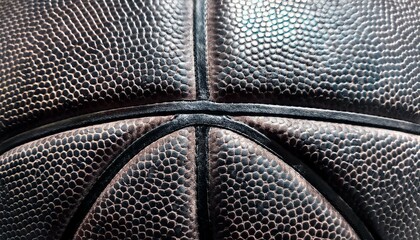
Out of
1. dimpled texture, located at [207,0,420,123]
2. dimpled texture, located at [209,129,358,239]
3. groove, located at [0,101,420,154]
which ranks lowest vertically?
dimpled texture, located at [209,129,358,239]

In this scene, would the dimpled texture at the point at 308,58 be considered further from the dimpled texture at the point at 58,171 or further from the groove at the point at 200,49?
the dimpled texture at the point at 58,171

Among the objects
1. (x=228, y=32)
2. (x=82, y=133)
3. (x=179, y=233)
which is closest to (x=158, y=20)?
(x=228, y=32)

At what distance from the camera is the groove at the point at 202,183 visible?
75 cm

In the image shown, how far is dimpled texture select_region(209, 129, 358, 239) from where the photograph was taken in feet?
2.45

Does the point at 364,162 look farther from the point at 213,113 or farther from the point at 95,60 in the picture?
the point at 95,60

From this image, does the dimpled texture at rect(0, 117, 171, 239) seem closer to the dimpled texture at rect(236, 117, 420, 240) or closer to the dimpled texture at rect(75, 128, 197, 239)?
the dimpled texture at rect(75, 128, 197, 239)

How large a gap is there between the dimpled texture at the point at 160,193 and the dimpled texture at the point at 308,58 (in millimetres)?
106

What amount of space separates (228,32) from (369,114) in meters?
0.27

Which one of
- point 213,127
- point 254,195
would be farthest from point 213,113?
A: point 254,195

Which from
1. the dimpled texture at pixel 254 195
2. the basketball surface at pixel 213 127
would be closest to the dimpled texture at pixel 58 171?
the basketball surface at pixel 213 127

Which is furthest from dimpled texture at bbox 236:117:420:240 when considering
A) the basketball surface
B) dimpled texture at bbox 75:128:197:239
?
dimpled texture at bbox 75:128:197:239

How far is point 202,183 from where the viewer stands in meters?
0.75

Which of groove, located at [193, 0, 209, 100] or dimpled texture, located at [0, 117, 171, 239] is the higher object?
groove, located at [193, 0, 209, 100]

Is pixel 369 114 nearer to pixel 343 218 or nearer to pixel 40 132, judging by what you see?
pixel 343 218
